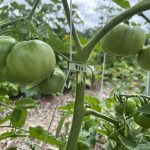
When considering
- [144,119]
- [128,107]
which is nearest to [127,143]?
[144,119]

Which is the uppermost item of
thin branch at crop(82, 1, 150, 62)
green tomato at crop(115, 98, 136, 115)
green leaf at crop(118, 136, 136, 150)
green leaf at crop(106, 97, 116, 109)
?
thin branch at crop(82, 1, 150, 62)

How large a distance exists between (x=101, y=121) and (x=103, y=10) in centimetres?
567

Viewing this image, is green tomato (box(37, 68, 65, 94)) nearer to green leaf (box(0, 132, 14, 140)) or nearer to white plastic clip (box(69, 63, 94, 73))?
white plastic clip (box(69, 63, 94, 73))

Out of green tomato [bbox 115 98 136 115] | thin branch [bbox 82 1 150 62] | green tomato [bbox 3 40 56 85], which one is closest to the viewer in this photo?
green tomato [bbox 3 40 56 85]

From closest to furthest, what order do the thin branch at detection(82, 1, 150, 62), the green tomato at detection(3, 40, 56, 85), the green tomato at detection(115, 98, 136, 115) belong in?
the green tomato at detection(3, 40, 56, 85) < the thin branch at detection(82, 1, 150, 62) < the green tomato at detection(115, 98, 136, 115)

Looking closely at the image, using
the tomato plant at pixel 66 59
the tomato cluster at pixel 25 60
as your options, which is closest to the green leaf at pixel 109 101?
the tomato plant at pixel 66 59

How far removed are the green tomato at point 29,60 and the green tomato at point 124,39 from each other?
10.8 inches

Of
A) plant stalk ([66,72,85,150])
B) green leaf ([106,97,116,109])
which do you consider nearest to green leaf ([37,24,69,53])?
plant stalk ([66,72,85,150])

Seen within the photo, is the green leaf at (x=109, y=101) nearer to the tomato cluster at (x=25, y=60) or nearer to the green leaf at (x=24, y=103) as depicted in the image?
the green leaf at (x=24, y=103)

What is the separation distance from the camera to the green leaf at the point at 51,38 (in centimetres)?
82

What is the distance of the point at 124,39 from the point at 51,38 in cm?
22

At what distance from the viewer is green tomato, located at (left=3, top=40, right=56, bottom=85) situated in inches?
30.4

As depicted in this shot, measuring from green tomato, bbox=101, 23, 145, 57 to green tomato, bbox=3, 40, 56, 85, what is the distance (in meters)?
0.27

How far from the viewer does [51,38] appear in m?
0.90
